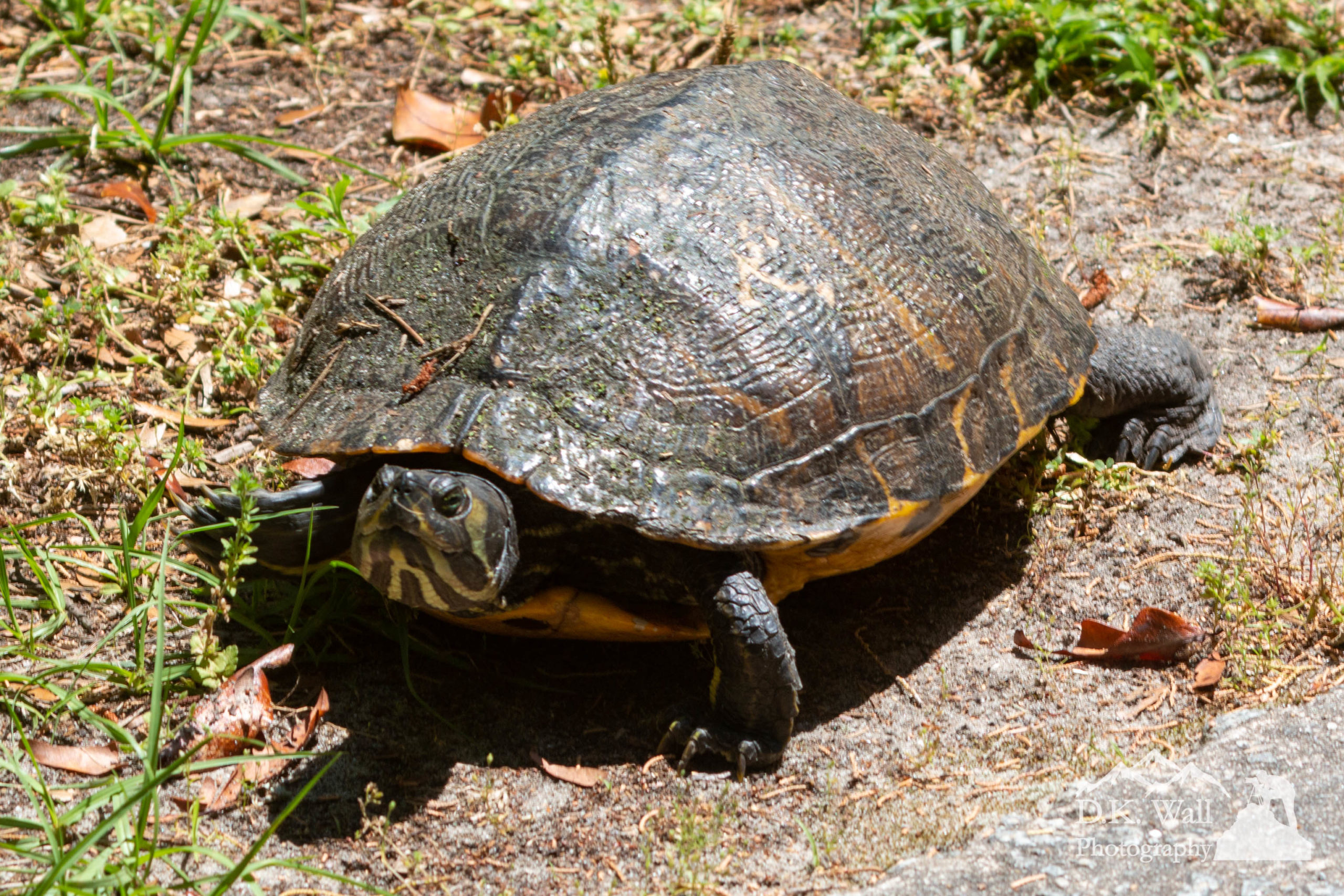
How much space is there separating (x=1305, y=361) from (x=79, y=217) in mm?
6081

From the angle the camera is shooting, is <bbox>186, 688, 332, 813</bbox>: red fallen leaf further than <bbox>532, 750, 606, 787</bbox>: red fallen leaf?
No

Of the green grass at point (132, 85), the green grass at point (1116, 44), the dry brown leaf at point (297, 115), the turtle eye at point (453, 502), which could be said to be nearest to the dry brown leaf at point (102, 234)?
the green grass at point (132, 85)

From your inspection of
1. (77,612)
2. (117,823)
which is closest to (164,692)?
(77,612)

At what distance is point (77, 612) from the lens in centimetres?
392

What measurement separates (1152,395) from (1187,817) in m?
2.24

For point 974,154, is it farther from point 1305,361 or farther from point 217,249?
point 217,249

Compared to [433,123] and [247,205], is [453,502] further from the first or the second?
[433,123]

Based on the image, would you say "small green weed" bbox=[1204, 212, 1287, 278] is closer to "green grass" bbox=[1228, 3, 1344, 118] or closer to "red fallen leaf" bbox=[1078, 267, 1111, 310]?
"red fallen leaf" bbox=[1078, 267, 1111, 310]

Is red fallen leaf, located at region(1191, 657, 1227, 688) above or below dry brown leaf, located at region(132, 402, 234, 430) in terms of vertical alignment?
above

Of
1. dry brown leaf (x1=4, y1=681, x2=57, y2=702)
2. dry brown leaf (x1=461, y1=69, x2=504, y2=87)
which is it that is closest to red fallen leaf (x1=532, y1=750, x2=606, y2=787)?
dry brown leaf (x1=4, y1=681, x2=57, y2=702)

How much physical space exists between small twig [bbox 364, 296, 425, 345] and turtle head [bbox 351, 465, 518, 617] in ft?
1.68

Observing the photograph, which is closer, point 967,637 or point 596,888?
point 596,888

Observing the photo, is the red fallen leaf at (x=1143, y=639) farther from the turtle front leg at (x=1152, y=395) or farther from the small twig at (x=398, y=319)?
the small twig at (x=398, y=319)

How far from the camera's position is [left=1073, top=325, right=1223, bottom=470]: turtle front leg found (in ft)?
15.9
